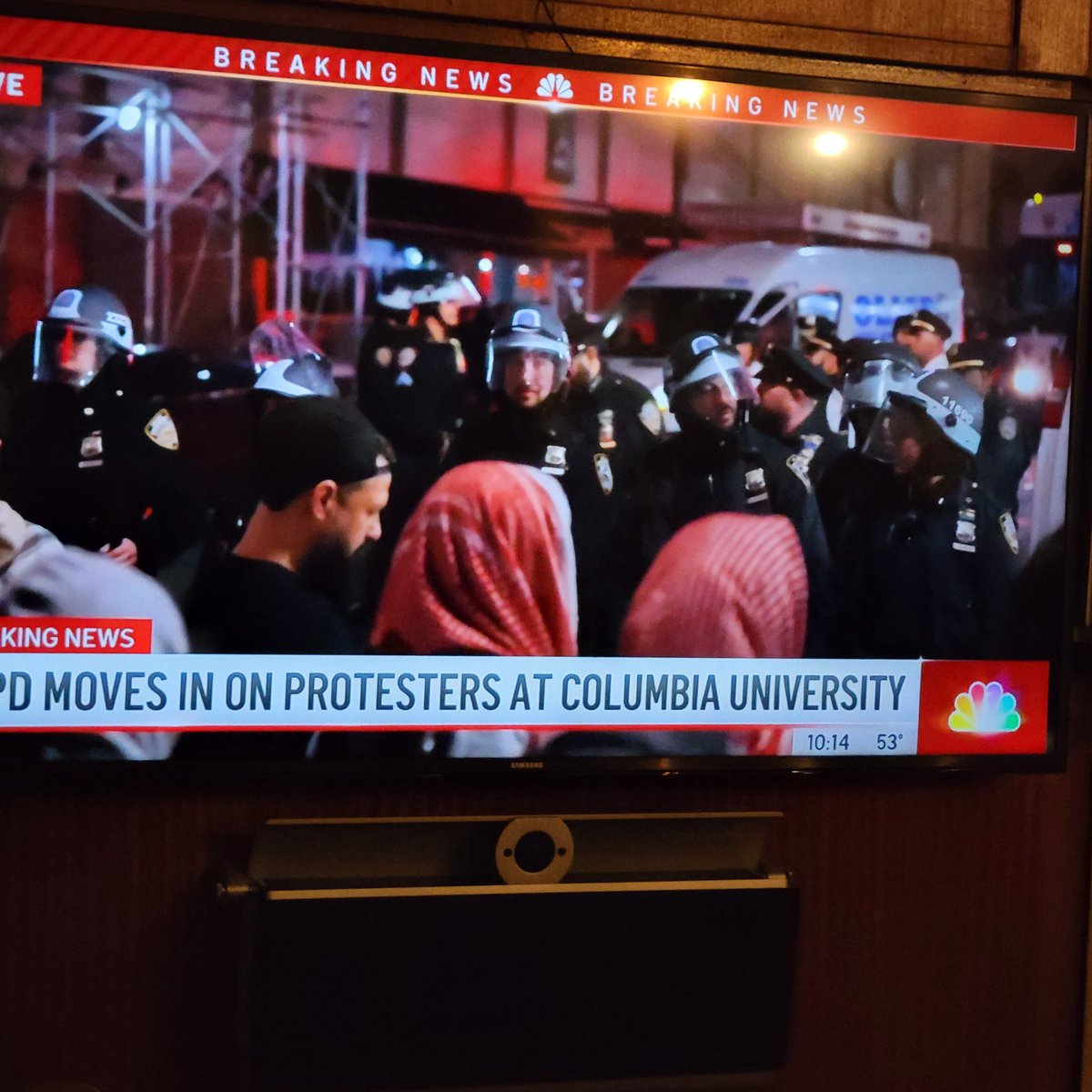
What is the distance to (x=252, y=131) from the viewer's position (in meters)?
2.13

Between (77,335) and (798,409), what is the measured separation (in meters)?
1.18

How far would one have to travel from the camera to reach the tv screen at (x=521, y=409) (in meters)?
2.10

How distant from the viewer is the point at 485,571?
2244mm

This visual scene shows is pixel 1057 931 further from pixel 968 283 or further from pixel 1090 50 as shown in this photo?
pixel 1090 50

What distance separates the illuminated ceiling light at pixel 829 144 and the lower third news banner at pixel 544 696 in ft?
2.88

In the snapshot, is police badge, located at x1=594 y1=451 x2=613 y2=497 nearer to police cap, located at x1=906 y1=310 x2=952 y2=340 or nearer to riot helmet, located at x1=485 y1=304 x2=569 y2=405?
riot helmet, located at x1=485 y1=304 x2=569 y2=405

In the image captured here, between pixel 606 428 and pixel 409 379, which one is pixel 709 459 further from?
pixel 409 379

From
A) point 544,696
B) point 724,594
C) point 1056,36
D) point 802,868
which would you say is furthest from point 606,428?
point 1056,36

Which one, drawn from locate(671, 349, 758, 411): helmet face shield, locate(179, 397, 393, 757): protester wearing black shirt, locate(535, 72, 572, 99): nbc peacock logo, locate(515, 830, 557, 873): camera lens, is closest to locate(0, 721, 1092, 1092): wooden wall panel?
locate(515, 830, 557, 873): camera lens

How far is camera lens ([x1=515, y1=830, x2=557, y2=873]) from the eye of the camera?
2.25 metres

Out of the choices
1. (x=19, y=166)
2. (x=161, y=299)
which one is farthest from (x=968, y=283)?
(x=19, y=166)

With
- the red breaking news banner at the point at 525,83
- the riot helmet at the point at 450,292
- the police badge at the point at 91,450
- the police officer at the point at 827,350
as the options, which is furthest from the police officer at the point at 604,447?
the police badge at the point at 91,450

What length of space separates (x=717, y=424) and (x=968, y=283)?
516mm

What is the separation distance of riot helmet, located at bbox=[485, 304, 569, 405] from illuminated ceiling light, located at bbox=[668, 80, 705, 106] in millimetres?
423
